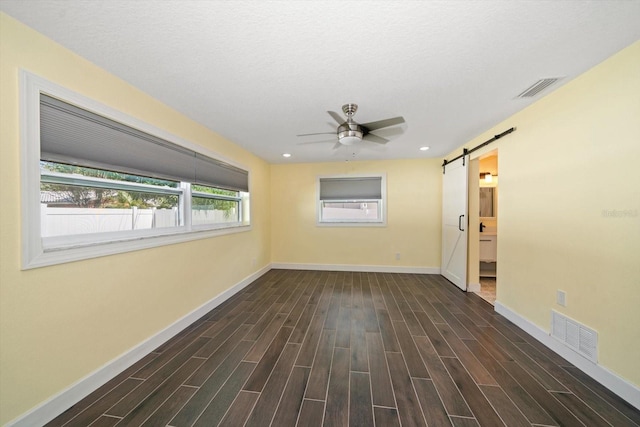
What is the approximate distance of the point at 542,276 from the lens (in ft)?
7.55

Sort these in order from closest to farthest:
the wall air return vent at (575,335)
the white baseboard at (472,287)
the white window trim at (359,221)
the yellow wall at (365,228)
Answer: the wall air return vent at (575,335) < the white baseboard at (472,287) < the yellow wall at (365,228) < the white window trim at (359,221)

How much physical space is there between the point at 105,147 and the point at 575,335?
4204 millimetres

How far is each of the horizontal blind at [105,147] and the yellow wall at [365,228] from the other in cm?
258

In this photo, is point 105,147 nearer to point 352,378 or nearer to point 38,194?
point 38,194

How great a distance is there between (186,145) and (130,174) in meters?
0.74

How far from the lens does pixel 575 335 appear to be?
1.94 m

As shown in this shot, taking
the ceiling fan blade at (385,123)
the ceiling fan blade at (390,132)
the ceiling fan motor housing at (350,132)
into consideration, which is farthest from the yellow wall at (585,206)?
the ceiling fan motor housing at (350,132)

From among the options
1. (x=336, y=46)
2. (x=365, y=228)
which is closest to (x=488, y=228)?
(x=365, y=228)

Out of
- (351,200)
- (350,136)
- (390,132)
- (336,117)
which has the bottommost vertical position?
(351,200)

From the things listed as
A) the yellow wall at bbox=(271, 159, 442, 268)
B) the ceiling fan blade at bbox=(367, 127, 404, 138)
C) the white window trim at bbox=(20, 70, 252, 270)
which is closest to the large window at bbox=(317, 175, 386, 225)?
the yellow wall at bbox=(271, 159, 442, 268)

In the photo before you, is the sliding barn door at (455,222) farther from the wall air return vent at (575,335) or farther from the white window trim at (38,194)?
the white window trim at (38,194)

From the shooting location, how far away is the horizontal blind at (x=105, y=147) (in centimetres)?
149

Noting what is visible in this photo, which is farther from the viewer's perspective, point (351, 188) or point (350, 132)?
point (351, 188)

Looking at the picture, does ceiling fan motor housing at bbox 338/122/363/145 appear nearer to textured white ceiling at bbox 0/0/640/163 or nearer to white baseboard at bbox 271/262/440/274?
textured white ceiling at bbox 0/0/640/163
